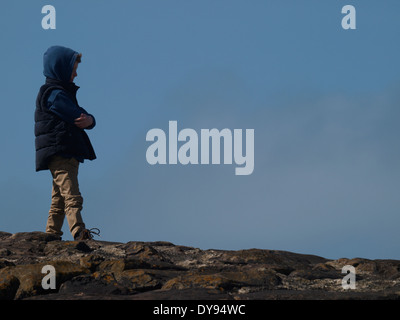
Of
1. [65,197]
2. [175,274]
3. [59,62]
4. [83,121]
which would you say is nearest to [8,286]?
[175,274]

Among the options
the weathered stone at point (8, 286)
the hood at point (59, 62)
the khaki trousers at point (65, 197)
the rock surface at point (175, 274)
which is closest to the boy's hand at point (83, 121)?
the khaki trousers at point (65, 197)

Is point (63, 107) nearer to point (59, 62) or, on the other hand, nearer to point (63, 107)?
point (63, 107)

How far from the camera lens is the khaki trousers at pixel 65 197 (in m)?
10.8

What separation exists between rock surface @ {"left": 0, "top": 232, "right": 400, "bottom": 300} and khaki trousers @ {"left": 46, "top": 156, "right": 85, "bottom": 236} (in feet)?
1.83

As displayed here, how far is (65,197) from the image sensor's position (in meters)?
11.0

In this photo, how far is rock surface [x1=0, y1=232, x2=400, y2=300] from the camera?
273 inches

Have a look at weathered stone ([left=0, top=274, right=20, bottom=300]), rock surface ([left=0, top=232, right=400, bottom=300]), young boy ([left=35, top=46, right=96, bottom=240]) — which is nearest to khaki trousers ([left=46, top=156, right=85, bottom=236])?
young boy ([left=35, top=46, right=96, bottom=240])
